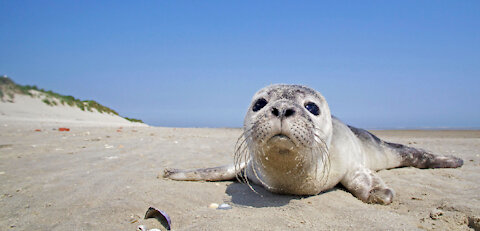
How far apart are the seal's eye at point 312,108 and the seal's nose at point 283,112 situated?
0.48 metres

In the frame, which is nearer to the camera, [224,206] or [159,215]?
[159,215]

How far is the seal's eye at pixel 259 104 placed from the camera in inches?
111

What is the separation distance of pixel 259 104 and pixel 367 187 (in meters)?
1.36

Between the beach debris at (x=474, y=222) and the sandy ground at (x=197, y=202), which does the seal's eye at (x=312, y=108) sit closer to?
the sandy ground at (x=197, y=202)

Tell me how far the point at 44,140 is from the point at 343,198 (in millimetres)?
6445

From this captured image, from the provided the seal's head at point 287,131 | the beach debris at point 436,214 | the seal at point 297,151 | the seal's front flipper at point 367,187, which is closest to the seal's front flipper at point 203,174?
the seal at point 297,151

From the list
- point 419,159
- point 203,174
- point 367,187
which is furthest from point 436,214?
point 419,159

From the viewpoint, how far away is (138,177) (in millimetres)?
3703

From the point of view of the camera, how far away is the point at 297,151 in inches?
95.3

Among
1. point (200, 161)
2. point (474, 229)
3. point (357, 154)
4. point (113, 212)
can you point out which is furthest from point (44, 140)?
point (474, 229)

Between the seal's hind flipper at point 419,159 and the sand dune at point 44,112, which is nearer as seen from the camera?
the seal's hind flipper at point 419,159

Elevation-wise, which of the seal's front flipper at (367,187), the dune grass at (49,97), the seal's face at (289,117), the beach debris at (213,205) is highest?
the dune grass at (49,97)

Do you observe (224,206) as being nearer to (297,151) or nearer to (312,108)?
(297,151)

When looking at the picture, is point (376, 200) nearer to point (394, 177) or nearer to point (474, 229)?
point (474, 229)
